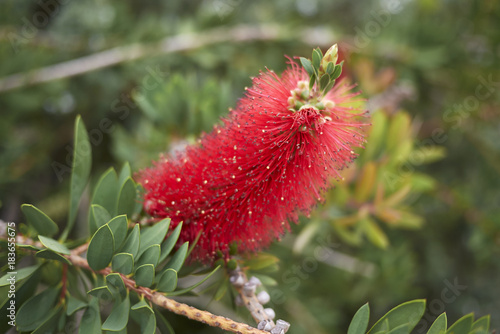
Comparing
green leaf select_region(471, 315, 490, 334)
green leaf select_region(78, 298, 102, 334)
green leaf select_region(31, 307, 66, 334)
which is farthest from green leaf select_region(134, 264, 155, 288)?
green leaf select_region(471, 315, 490, 334)

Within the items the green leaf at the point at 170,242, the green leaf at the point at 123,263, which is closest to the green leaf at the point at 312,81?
the green leaf at the point at 170,242

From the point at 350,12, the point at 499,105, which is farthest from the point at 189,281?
the point at 350,12

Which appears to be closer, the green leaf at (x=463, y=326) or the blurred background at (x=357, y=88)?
the green leaf at (x=463, y=326)

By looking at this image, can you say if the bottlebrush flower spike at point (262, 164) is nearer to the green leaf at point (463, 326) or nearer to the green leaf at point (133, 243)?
the green leaf at point (133, 243)

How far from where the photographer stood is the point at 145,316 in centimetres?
84

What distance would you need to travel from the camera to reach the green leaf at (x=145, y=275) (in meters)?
0.79

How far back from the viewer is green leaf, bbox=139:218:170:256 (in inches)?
34.2

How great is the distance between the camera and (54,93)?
1.87m

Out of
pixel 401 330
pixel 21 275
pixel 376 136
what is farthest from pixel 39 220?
pixel 376 136

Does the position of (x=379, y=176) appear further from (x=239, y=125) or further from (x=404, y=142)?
(x=239, y=125)

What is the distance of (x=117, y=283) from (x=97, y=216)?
0.55 ft

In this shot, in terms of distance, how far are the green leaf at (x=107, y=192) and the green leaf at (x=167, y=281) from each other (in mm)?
→ 242

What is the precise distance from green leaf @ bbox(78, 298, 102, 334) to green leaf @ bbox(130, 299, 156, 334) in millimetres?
79

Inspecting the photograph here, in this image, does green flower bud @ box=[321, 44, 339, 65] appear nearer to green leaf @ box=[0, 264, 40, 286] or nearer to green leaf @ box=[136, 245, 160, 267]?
green leaf @ box=[136, 245, 160, 267]
